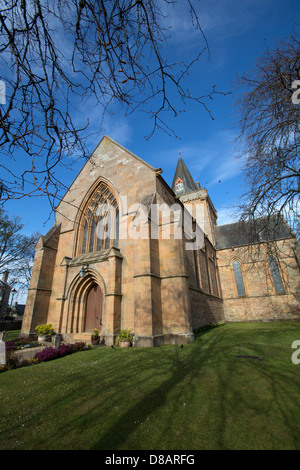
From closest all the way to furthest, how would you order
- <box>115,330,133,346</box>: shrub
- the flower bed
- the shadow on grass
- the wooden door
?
1. the shadow on grass
2. the flower bed
3. <box>115,330,133,346</box>: shrub
4. the wooden door

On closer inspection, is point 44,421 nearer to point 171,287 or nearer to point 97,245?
point 171,287

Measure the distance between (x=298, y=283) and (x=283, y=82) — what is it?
67.4ft

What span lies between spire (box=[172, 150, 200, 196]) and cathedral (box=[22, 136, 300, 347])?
48.2 feet

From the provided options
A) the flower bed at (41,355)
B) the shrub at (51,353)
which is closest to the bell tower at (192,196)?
the flower bed at (41,355)

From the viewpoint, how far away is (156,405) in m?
3.66

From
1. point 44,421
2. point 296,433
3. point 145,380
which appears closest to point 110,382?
point 145,380

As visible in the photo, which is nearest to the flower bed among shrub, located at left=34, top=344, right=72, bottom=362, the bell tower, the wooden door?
shrub, located at left=34, top=344, right=72, bottom=362

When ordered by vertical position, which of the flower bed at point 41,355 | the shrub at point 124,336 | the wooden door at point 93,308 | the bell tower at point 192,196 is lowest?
the flower bed at point 41,355

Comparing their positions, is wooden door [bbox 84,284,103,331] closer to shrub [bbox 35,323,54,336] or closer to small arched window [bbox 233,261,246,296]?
shrub [bbox 35,323,54,336]

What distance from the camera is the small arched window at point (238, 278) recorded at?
902 inches

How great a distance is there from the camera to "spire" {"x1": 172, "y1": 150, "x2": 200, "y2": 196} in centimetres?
3156

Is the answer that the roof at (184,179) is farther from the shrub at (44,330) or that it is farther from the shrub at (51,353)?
the shrub at (51,353)

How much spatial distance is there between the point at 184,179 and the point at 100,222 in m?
22.0

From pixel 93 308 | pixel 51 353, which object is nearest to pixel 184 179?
pixel 93 308
